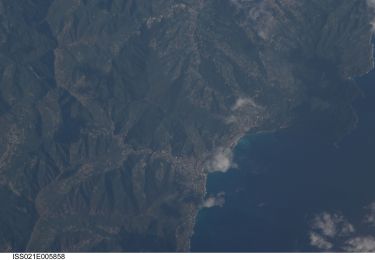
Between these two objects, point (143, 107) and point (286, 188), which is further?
point (143, 107)

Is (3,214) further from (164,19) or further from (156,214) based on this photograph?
(164,19)

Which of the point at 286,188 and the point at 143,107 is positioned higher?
the point at 143,107

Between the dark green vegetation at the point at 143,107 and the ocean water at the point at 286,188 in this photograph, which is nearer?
the ocean water at the point at 286,188

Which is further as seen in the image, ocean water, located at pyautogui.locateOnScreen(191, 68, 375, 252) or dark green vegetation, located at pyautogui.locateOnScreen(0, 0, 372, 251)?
dark green vegetation, located at pyautogui.locateOnScreen(0, 0, 372, 251)

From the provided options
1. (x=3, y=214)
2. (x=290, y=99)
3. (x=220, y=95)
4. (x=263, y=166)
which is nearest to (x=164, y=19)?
(x=220, y=95)
